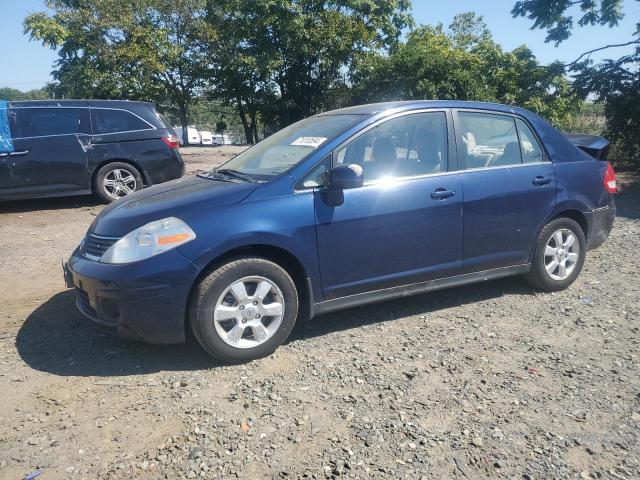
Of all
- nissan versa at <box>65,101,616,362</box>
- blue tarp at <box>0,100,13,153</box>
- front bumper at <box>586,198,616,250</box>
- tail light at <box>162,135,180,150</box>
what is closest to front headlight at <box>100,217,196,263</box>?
Answer: nissan versa at <box>65,101,616,362</box>

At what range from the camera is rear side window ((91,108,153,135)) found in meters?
8.58

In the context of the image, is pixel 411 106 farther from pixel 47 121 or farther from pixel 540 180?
pixel 47 121

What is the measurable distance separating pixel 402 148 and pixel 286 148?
93 cm

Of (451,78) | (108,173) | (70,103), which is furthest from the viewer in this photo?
(451,78)

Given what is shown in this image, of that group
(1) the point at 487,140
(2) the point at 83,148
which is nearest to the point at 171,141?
(2) the point at 83,148

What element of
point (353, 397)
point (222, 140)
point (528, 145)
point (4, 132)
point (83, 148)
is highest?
point (4, 132)

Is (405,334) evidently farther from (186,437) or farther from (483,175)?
(186,437)

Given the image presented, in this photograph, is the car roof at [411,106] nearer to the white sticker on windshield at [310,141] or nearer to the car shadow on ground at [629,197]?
the white sticker on windshield at [310,141]

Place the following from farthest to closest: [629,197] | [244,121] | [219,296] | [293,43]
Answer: [244,121]
[293,43]
[629,197]
[219,296]

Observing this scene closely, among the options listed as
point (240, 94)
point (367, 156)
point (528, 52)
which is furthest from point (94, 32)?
point (367, 156)

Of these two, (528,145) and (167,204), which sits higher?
(528,145)

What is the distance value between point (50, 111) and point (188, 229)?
6.19 meters

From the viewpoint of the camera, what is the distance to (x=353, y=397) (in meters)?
3.22

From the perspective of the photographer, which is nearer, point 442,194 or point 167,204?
point 167,204
